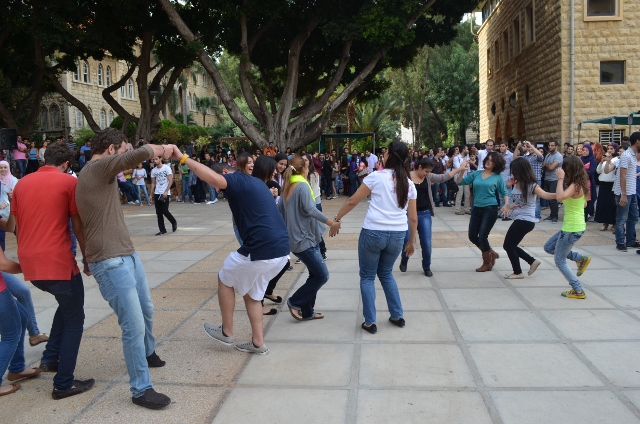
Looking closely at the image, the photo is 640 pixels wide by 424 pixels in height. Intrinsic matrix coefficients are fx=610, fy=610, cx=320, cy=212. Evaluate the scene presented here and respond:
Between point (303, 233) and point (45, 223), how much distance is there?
8.03 feet

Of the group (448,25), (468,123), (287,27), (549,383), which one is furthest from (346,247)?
(468,123)

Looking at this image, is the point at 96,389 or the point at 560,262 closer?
the point at 96,389

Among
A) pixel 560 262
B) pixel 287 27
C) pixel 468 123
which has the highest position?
pixel 287 27

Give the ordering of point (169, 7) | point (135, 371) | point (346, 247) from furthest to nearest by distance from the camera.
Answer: point (169, 7)
point (346, 247)
point (135, 371)

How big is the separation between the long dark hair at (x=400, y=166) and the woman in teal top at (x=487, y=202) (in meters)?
2.86

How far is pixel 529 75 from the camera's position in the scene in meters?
26.8


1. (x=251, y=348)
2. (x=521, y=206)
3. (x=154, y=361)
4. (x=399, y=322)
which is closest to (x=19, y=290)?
(x=154, y=361)

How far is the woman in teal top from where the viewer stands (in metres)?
8.16

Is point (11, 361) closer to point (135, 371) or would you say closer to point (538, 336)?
point (135, 371)

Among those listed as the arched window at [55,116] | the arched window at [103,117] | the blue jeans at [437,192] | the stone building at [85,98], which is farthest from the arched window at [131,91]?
the blue jeans at [437,192]

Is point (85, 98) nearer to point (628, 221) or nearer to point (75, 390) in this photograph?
point (628, 221)

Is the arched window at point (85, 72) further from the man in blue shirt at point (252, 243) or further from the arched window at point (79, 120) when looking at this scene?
the man in blue shirt at point (252, 243)

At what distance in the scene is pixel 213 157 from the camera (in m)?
23.8

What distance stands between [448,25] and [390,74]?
2316 centimetres
